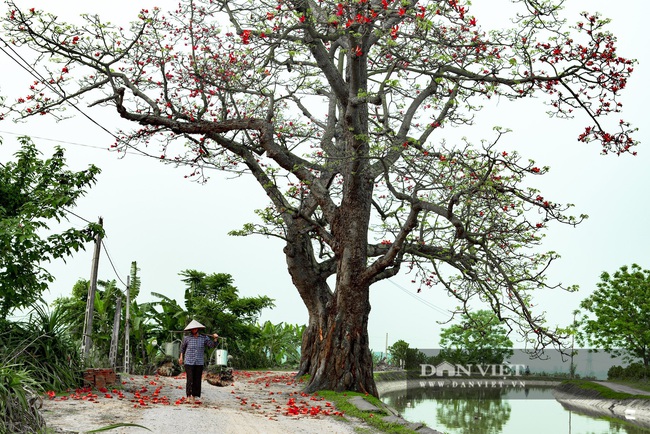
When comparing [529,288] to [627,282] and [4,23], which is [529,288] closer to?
[4,23]

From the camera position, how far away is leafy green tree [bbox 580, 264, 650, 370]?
3294cm

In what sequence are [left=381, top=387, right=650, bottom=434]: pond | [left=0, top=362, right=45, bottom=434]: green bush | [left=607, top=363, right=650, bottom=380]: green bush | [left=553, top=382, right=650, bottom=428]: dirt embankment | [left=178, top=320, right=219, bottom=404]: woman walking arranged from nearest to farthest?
[left=0, top=362, right=45, bottom=434]: green bush
[left=178, top=320, right=219, bottom=404]: woman walking
[left=381, top=387, right=650, bottom=434]: pond
[left=553, top=382, right=650, bottom=428]: dirt embankment
[left=607, top=363, right=650, bottom=380]: green bush

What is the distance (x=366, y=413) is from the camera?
12.1 m

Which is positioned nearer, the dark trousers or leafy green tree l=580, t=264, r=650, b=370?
the dark trousers

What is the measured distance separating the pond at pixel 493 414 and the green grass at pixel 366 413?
1.47 metres

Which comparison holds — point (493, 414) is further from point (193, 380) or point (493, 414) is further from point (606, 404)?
point (193, 380)

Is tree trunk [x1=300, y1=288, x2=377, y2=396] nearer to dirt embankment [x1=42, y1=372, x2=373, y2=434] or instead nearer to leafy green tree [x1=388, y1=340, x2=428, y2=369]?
dirt embankment [x1=42, y1=372, x2=373, y2=434]

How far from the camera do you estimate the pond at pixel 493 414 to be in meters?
18.9

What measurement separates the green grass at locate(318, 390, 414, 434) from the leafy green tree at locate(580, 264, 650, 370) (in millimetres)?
23365

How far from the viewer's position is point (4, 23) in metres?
13.8

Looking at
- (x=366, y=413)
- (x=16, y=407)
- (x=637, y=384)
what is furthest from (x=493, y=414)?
(x=16, y=407)

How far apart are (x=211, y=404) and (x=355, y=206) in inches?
221

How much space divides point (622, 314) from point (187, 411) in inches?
1133

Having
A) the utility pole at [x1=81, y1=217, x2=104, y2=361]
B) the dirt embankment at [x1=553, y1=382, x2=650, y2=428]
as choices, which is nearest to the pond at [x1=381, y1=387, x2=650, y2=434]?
the dirt embankment at [x1=553, y1=382, x2=650, y2=428]
